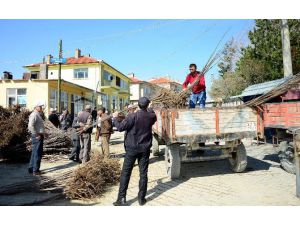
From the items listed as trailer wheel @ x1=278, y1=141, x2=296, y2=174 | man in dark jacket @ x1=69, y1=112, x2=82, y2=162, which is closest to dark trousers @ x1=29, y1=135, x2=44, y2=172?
man in dark jacket @ x1=69, y1=112, x2=82, y2=162

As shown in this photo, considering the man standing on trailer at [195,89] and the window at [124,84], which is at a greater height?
the window at [124,84]

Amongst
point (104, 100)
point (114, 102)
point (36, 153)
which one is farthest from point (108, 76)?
point (36, 153)

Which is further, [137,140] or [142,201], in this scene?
[137,140]

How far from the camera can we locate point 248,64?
18359mm

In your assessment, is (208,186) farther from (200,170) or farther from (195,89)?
(195,89)

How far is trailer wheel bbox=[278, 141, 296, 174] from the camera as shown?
709cm

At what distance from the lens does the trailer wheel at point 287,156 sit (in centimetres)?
709

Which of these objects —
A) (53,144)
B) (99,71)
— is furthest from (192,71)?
(99,71)

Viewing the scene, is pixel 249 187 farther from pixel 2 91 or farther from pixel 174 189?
pixel 2 91

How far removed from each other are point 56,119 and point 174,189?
8240 mm

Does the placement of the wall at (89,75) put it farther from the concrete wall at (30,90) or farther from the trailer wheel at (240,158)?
the trailer wheel at (240,158)

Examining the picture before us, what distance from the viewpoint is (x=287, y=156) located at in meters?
7.29

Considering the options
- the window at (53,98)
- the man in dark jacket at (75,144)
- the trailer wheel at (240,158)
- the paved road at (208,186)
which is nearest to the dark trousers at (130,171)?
the paved road at (208,186)

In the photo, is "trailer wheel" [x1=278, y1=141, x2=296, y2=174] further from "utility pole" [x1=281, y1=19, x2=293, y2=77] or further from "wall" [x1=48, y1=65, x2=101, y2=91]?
"wall" [x1=48, y1=65, x2=101, y2=91]
